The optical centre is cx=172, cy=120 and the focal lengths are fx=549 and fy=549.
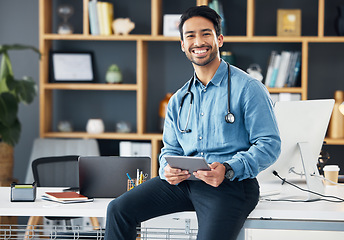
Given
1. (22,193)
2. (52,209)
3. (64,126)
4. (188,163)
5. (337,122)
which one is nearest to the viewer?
(188,163)

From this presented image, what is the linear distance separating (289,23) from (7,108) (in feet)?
7.56

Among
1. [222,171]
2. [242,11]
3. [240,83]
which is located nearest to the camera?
[222,171]

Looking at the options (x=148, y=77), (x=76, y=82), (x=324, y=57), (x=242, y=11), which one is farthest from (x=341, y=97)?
(x=76, y=82)

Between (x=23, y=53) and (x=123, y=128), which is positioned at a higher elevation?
(x=23, y=53)

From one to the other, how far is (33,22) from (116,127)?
1170mm

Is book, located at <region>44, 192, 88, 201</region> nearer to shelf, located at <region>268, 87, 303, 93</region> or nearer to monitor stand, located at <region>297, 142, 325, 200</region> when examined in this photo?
monitor stand, located at <region>297, 142, 325, 200</region>

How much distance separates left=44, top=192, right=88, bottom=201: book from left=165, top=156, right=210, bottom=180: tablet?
48 centimetres

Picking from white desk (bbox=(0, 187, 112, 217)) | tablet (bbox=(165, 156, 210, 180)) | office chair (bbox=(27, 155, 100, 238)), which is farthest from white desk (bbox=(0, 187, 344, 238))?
office chair (bbox=(27, 155, 100, 238))

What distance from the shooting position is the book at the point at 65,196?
2387 mm

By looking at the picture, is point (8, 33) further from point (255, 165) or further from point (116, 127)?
point (255, 165)

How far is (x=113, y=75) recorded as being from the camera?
454 centimetres

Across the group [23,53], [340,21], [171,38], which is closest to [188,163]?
[171,38]

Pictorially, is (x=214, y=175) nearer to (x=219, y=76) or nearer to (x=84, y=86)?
(x=219, y=76)

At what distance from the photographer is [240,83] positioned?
92.7 inches
